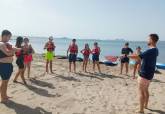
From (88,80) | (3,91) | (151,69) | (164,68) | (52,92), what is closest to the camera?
(151,69)

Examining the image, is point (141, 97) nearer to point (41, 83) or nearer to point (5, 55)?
point (5, 55)

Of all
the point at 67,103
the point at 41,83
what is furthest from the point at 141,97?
the point at 41,83

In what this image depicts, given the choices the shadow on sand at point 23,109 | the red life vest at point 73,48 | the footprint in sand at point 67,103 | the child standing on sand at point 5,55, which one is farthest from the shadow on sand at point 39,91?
the red life vest at point 73,48

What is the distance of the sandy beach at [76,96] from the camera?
8086mm

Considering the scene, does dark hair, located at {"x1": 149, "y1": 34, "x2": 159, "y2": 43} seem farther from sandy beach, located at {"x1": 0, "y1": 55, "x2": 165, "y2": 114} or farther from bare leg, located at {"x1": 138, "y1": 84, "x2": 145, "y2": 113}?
sandy beach, located at {"x1": 0, "y1": 55, "x2": 165, "y2": 114}

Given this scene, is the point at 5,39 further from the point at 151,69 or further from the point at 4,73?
the point at 151,69

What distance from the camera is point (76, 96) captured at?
31.8ft

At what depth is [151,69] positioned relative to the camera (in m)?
7.59

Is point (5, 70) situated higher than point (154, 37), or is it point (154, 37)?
point (154, 37)

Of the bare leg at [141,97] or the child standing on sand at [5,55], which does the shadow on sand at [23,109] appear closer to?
the child standing on sand at [5,55]

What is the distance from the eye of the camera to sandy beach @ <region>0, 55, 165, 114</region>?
809 cm

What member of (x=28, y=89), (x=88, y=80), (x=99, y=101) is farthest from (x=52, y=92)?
(x=88, y=80)

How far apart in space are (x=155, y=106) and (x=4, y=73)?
445 centimetres

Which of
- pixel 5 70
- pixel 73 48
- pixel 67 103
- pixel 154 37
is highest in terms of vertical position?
pixel 154 37
